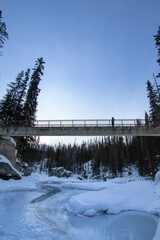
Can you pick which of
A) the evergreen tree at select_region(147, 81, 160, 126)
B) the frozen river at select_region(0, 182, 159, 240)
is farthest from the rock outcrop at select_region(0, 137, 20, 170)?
the evergreen tree at select_region(147, 81, 160, 126)

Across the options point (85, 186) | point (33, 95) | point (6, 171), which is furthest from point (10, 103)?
point (85, 186)

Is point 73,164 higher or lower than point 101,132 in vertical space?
lower

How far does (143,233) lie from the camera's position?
4.98 meters

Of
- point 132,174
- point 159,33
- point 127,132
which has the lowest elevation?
point 132,174

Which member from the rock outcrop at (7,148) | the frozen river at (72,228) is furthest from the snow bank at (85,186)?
the frozen river at (72,228)

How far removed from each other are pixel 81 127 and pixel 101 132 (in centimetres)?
274

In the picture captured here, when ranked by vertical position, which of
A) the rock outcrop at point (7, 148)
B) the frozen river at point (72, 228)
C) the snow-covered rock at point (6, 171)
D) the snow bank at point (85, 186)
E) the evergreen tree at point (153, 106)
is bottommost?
the snow bank at point (85, 186)

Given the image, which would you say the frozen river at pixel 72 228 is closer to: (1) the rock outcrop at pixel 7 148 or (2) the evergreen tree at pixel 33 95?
Answer: (1) the rock outcrop at pixel 7 148

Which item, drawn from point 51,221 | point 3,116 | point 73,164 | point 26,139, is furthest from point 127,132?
point 73,164

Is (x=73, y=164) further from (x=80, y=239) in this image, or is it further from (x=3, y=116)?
(x=80, y=239)

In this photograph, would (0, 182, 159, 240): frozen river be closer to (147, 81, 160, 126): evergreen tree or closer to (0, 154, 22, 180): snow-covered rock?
(0, 154, 22, 180): snow-covered rock

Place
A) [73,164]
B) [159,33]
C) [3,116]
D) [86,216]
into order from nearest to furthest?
[86,216] → [159,33] → [3,116] → [73,164]

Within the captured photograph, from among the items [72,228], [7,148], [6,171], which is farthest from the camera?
[7,148]

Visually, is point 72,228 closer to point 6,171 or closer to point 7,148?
point 6,171
